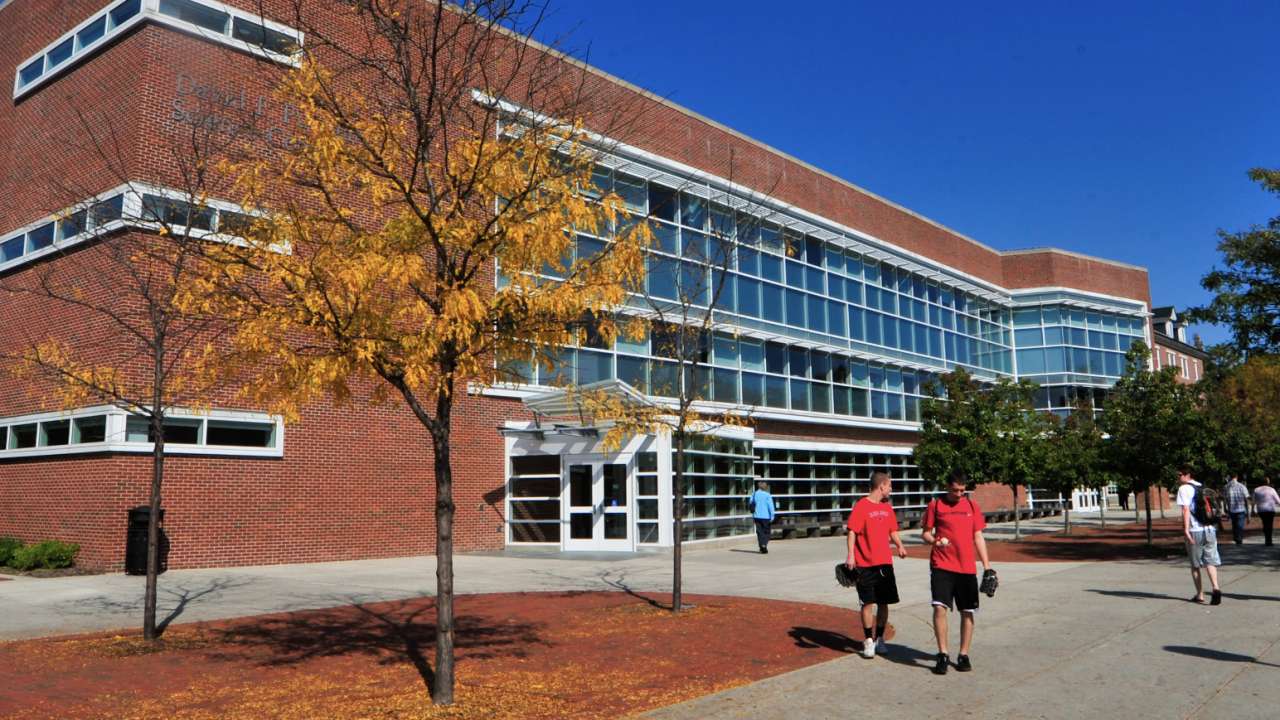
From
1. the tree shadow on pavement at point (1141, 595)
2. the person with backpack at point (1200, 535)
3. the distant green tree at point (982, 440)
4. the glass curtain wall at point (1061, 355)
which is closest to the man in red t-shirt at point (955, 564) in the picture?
the person with backpack at point (1200, 535)

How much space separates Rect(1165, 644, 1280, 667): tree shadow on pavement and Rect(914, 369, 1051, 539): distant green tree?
15.9 m

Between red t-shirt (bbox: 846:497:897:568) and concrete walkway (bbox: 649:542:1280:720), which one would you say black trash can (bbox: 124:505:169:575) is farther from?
red t-shirt (bbox: 846:497:897:568)

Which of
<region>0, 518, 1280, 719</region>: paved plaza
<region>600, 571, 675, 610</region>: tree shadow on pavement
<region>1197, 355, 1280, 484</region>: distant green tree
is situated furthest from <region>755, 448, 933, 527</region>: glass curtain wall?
<region>600, 571, 675, 610</region>: tree shadow on pavement

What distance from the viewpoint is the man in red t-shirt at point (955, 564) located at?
8.00 metres

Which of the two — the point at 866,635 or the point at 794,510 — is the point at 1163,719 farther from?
the point at 794,510

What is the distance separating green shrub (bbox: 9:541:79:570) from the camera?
54.4 ft

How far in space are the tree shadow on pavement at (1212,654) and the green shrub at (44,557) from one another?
1685 cm

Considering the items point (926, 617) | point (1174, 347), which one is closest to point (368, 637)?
point (926, 617)

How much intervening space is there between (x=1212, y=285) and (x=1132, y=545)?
24.5 feet

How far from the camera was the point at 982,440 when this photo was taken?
25.5 meters

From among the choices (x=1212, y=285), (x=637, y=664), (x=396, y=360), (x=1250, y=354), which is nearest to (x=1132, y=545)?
(x=1250, y=354)

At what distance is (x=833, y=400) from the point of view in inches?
1303

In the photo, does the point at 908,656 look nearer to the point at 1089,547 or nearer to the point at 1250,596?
the point at 1250,596

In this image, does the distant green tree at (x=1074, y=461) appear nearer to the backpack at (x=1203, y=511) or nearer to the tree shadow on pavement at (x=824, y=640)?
the backpack at (x=1203, y=511)
